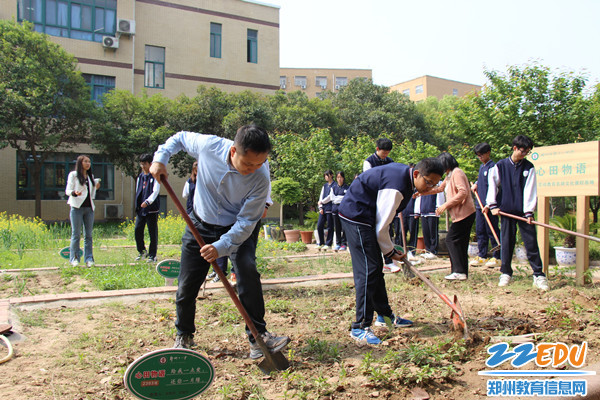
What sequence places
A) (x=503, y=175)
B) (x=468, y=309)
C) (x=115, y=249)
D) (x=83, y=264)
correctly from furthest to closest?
1. (x=115, y=249)
2. (x=83, y=264)
3. (x=503, y=175)
4. (x=468, y=309)

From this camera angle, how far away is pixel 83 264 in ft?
21.9

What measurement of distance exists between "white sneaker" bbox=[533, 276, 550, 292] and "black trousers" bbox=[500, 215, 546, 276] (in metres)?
0.07

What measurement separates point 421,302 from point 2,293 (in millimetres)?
4914

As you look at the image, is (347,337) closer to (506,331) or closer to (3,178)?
(506,331)

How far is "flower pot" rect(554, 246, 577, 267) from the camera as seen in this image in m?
6.98

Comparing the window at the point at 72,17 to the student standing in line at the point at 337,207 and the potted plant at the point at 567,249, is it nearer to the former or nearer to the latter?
the student standing in line at the point at 337,207

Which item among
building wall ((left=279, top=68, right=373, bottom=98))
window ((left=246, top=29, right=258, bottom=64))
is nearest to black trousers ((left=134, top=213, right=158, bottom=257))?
window ((left=246, top=29, right=258, bottom=64))

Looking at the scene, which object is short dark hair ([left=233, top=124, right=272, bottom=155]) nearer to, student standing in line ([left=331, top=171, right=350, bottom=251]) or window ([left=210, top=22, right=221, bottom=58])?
student standing in line ([left=331, top=171, right=350, bottom=251])

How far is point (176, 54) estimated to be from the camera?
22.5 m

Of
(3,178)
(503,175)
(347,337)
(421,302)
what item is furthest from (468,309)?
(3,178)

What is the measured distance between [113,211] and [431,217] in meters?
16.8

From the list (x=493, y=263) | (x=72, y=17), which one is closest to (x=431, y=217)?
(x=493, y=263)

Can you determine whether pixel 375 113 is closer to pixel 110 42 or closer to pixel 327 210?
pixel 110 42

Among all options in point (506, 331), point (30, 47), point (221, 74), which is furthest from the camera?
point (221, 74)
